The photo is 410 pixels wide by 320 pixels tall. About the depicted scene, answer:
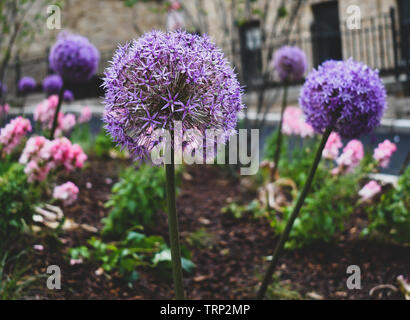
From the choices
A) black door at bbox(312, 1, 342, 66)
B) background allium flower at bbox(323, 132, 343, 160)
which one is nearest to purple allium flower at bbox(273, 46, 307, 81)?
background allium flower at bbox(323, 132, 343, 160)

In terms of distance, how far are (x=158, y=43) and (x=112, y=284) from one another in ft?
6.59

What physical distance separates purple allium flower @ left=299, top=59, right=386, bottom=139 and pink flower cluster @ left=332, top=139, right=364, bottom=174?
1485mm

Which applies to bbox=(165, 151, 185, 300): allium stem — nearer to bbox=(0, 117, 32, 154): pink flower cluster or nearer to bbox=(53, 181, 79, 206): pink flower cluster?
bbox=(53, 181, 79, 206): pink flower cluster

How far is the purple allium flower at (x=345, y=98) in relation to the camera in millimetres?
2379

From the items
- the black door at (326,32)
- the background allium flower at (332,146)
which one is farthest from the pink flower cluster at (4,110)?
the black door at (326,32)

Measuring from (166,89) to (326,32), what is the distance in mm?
14703

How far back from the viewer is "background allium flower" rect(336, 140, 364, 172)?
4000mm

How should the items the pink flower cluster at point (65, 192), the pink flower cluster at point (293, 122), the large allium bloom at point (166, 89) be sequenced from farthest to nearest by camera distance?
the pink flower cluster at point (293, 122) → the pink flower cluster at point (65, 192) → the large allium bloom at point (166, 89)

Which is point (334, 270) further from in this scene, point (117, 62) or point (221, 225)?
point (117, 62)

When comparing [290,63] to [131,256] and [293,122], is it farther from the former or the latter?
[131,256]

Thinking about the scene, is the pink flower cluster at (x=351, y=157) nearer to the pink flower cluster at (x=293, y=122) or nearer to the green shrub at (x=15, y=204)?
the pink flower cluster at (x=293, y=122)

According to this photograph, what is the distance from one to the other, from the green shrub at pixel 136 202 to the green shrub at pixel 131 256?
391mm

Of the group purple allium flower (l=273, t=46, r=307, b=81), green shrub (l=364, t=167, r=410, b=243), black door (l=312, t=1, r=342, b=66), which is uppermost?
black door (l=312, t=1, r=342, b=66)

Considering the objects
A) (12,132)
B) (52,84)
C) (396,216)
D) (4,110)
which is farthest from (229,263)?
(52,84)
